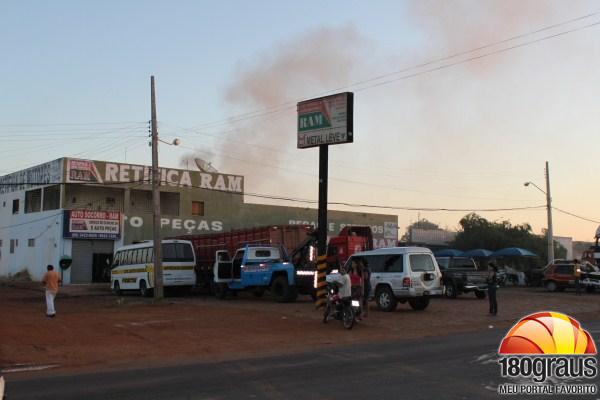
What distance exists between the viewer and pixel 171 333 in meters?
16.8

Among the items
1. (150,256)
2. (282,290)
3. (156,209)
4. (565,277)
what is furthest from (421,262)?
(565,277)

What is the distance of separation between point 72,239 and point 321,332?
30.3 metres

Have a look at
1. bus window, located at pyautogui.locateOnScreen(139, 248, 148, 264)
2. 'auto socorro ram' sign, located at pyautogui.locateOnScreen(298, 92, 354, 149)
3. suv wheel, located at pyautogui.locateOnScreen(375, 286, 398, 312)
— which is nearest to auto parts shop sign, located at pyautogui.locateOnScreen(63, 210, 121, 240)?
bus window, located at pyautogui.locateOnScreen(139, 248, 148, 264)

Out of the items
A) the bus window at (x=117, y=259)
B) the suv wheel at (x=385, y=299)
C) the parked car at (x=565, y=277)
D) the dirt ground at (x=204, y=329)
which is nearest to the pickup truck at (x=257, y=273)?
the dirt ground at (x=204, y=329)

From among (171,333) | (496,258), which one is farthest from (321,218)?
(496,258)

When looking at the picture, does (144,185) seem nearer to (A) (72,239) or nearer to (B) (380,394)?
(A) (72,239)

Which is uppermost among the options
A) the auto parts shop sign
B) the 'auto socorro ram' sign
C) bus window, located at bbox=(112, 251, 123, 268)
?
the 'auto socorro ram' sign

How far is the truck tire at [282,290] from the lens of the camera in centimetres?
2583

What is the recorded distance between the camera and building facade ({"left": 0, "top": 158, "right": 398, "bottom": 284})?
4316 centimetres

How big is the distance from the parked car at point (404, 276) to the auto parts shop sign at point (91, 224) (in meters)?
26.4

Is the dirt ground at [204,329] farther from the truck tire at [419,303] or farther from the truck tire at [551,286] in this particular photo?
the truck tire at [551,286]

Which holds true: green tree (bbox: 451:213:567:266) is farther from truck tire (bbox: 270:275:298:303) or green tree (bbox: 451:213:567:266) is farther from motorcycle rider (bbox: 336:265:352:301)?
motorcycle rider (bbox: 336:265:352:301)

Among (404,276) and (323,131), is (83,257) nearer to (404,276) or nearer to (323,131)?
(323,131)

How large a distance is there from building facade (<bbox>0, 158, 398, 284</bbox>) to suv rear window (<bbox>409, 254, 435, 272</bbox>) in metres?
27.6
